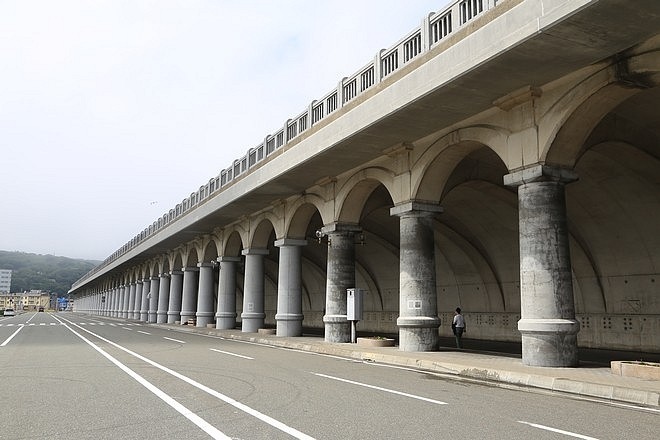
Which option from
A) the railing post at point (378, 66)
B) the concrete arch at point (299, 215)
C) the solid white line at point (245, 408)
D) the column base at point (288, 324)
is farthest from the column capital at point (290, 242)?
the solid white line at point (245, 408)

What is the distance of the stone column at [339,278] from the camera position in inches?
942

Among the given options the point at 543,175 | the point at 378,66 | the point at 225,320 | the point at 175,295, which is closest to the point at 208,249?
Result: the point at 225,320

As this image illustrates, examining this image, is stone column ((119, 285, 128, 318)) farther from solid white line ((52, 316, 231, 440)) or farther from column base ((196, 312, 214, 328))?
solid white line ((52, 316, 231, 440))

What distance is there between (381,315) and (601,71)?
86.1 ft

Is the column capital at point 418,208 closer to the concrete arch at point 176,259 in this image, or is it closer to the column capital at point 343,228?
the column capital at point 343,228

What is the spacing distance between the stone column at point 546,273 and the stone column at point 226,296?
2683 centimetres

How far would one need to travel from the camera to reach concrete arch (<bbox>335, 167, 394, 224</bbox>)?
21942mm

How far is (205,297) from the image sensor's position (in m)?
43.9

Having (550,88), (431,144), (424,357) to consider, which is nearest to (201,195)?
(431,144)

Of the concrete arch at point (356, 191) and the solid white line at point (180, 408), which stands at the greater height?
the concrete arch at point (356, 191)

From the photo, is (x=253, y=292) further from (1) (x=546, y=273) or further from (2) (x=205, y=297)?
(1) (x=546, y=273)

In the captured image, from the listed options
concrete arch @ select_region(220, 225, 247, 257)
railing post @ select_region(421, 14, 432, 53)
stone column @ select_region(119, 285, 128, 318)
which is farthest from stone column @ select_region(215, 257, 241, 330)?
stone column @ select_region(119, 285, 128, 318)

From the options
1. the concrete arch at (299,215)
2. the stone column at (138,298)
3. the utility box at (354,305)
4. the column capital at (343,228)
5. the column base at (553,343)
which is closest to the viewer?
the column base at (553,343)

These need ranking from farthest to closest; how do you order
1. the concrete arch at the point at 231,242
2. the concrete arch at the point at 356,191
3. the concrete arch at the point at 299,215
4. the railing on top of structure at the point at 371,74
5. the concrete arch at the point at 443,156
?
the concrete arch at the point at 231,242
the concrete arch at the point at 299,215
the concrete arch at the point at 356,191
the concrete arch at the point at 443,156
the railing on top of structure at the point at 371,74
